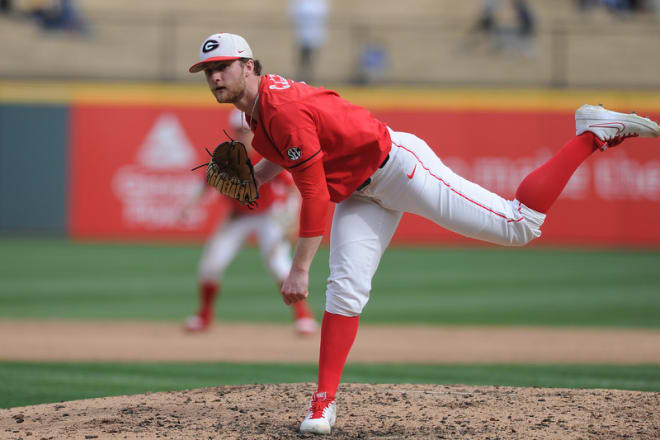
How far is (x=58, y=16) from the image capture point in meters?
19.5

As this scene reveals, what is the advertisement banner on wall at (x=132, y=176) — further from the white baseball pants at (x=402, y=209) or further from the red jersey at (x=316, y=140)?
the red jersey at (x=316, y=140)

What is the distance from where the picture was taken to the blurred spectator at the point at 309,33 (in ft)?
60.2

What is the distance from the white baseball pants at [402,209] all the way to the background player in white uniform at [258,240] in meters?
4.15

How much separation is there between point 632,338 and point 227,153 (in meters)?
5.32

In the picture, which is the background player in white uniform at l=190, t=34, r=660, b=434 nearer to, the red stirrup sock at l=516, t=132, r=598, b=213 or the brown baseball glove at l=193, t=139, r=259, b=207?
the red stirrup sock at l=516, t=132, r=598, b=213

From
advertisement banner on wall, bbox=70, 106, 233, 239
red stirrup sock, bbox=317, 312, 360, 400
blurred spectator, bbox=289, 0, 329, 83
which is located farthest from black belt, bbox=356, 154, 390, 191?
blurred spectator, bbox=289, 0, 329, 83

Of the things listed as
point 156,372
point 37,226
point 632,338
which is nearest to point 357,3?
point 37,226

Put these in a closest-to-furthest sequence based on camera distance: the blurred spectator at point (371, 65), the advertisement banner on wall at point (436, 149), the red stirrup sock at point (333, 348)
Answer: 1. the red stirrup sock at point (333, 348)
2. the advertisement banner on wall at point (436, 149)
3. the blurred spectator at point (371, 65)

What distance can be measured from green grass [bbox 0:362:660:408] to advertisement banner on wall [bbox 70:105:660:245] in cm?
929

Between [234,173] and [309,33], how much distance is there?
45.9 feet

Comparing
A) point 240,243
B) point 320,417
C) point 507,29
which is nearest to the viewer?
point 320,417

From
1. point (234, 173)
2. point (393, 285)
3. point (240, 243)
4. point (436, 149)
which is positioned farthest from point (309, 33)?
point (234, 173)

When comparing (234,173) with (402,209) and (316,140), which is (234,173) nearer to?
(316,140)

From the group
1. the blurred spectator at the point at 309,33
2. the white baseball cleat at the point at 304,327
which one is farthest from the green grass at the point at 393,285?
the blurred spectator at the point at 309,33
